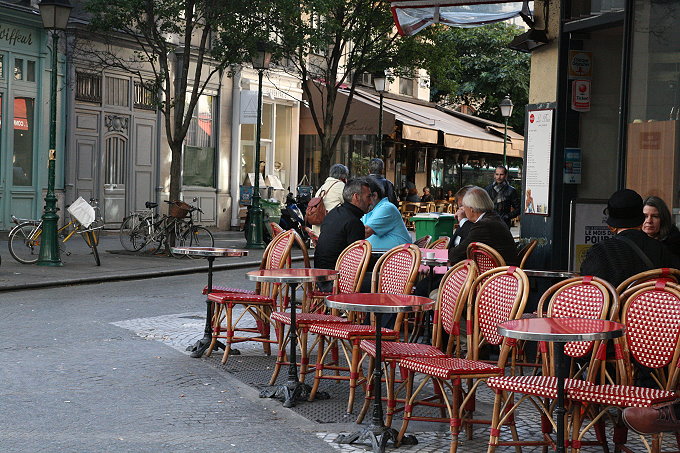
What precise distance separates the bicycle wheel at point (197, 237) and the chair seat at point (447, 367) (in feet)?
46.1

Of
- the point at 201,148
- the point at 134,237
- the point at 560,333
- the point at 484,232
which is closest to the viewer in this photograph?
the point at 560,333

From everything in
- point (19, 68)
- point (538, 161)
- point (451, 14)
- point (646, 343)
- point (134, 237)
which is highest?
point (19, 68)

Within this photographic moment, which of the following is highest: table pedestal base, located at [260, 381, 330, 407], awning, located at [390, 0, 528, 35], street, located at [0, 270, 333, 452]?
awning, located at [390, 0, 528, 35]

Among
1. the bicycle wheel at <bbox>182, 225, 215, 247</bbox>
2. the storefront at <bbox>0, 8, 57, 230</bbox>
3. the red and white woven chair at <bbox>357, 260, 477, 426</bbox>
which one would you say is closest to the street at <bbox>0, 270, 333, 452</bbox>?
the red and white woven chair at <bbox>357, 260, 477, 426</bbox>

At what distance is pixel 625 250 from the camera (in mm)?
6727

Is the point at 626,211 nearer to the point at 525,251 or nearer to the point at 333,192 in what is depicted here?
the point at 525,251

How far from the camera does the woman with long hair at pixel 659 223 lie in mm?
7430

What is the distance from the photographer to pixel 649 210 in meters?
7.51

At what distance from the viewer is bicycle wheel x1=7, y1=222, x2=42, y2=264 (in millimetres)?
16994

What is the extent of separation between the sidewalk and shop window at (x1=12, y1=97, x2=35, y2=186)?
1.80m

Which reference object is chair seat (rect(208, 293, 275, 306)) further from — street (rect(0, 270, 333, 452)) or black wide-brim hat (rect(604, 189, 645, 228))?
black wide-brim hat (rect(604, 189, 645, 228))

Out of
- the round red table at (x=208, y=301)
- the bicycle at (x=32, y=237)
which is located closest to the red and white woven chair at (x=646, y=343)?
the round red table at (x=208, y=301)

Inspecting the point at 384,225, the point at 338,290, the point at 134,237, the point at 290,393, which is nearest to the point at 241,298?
the point at 338,290

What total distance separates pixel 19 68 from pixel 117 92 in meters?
3.21
